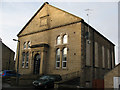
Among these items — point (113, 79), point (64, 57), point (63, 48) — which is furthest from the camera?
point (63, 48)

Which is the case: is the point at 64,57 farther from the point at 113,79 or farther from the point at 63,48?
the point at 113,79

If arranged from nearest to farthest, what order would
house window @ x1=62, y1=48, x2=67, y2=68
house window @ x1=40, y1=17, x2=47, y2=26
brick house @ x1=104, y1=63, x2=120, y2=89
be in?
brick house @ x1=104, y1=63, x2=120, y2=89 → house window @ x1=62, y1=48, x2=67, y2=68 → house window @ x1=40, y1=17, x2=47, y2=26

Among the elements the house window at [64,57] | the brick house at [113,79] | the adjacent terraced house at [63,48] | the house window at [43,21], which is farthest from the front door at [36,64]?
the brick house at [113,79]

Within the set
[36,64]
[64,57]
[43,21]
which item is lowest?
[36,64]

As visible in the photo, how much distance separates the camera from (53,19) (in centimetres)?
2266

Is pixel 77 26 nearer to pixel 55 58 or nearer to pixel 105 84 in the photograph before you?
pixel 55 58

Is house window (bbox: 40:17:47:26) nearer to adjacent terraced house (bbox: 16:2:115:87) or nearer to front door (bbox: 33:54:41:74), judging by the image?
adjacent terraced house (bbox: 16:2:115:87)

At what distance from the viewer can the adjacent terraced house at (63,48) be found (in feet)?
60.0

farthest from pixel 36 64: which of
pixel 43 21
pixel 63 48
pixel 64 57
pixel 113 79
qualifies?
pixel 113 79

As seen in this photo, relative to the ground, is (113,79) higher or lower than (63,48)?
lower

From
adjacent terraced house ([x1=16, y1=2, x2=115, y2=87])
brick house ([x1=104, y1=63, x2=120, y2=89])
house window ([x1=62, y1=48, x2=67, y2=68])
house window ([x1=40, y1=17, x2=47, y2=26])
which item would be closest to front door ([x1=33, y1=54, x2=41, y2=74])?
adjacent terraced house ([x1=16, y1=2, x2=115, y2=87])

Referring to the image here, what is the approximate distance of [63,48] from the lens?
2017 cm

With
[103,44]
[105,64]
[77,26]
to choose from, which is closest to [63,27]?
[77,26]

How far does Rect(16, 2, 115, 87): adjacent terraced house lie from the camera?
18281 millimetres
